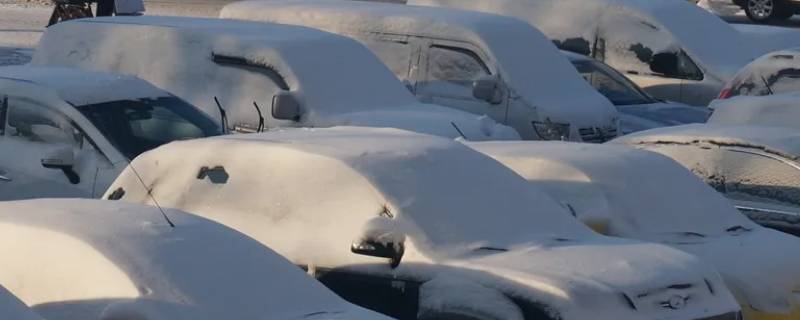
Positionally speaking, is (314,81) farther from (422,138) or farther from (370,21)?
(422,138)

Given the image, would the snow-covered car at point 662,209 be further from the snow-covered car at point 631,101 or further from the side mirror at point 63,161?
the snow-covered car at point 631,101

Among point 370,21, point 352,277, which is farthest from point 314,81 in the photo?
point 352,277

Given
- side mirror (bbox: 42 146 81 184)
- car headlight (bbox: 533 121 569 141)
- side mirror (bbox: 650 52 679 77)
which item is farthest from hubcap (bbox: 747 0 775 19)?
side mirror (bbox: 42 146 81 184)

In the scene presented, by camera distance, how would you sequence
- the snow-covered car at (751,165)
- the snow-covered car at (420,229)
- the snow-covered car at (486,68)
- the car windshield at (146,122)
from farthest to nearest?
the snow-covered car at (486,68) → the snow-covered car at (751,165) → the car windshield at (146,122) → the snow-covered car at (420,229)

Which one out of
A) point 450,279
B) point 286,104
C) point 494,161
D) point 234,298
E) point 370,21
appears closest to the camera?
point 234,298

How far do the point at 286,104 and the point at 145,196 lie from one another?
371 cm

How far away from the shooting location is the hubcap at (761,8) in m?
29.1

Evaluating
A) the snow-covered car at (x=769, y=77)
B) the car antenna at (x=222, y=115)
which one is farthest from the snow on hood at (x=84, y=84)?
the snow-covered car at (x=769, y=77)

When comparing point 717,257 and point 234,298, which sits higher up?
point 234,298

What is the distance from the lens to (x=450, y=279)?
25.0 feet

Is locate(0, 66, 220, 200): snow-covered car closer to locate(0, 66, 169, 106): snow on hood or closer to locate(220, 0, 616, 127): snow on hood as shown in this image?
locate(0, 66, 169, 106): snow on hood

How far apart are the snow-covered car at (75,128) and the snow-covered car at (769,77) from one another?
242 inches

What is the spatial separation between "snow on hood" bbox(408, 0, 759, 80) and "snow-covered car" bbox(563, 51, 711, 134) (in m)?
1.02

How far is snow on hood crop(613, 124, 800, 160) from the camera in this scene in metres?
11.0
